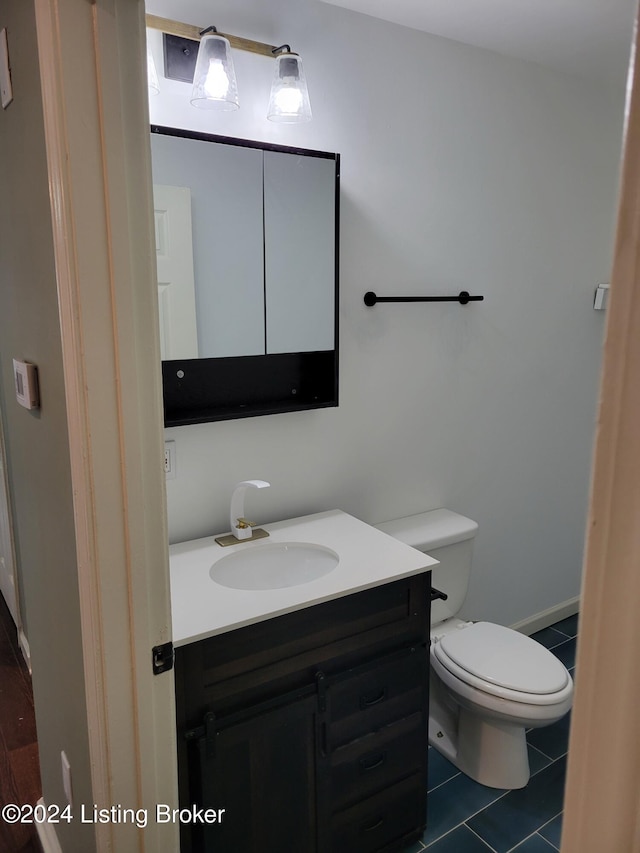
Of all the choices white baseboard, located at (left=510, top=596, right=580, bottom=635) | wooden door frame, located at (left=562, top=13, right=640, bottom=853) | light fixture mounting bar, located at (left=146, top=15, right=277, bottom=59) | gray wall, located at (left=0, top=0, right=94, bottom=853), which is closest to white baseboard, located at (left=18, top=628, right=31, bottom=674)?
gray wall, located at (left=0, top=0, right=94, bottom=853)

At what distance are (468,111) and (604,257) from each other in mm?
1000

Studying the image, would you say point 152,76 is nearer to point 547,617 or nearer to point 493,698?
point 493,698

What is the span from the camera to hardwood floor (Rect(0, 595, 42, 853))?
1791 millimetres

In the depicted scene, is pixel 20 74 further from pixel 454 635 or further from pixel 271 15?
pixel 454 635

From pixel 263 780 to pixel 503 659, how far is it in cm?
87

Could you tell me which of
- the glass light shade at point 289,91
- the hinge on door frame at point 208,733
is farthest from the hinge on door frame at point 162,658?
the glass light shade at point 289,91

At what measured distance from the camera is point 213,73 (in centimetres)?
161

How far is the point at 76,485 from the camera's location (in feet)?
3.33

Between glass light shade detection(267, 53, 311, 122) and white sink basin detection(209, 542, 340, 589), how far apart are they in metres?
1.21

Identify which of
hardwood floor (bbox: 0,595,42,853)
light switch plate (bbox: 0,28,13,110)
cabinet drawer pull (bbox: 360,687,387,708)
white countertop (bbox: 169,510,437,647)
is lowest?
hardwood floor (bbox: 0,595,42,853)

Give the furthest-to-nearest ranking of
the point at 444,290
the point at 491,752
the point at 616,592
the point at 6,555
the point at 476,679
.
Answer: the point at 6,555 → the point at 444,290 → the point at 491,752 → the point at 476,679 → the point at 616,592

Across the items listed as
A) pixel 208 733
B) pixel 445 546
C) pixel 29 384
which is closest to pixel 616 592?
pixel 29 384

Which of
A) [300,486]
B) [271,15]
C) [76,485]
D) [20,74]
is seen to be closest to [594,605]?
[76,485]

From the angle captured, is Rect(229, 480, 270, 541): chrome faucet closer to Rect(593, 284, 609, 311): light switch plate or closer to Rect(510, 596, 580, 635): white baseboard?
Rect(510, 596, 580, 635): white baseboard
